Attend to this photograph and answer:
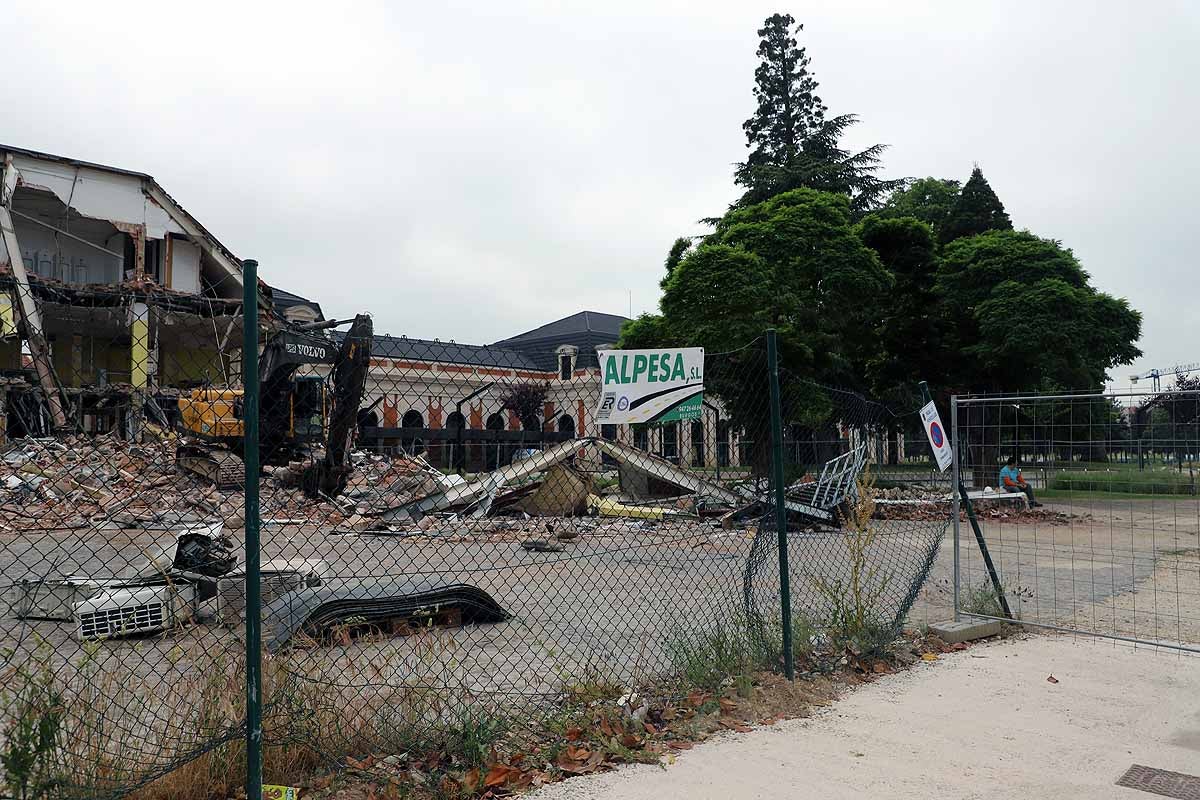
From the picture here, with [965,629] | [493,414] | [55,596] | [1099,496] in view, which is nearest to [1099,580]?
[1099,496]

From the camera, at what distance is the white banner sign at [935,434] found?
23.1 ft

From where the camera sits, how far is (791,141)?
Answer: 1587 inches

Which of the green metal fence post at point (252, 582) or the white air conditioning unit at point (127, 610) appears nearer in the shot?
the green metal fence post at point (252, 582)

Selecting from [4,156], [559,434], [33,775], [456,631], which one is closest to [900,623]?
[559,434]

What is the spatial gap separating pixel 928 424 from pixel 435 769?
4.91 metres

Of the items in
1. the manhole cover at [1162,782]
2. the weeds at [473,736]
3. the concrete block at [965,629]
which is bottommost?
the manhole cover at [1162,782]

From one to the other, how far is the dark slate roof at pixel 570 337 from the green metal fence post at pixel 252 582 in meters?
47.5

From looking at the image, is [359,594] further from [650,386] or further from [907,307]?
[907,307]

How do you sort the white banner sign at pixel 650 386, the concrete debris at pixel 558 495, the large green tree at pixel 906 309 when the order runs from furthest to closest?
the large green tree at pixel 906 309 → the concrete debris at pixel 558 495 → the white banner sign at pixel 650 386

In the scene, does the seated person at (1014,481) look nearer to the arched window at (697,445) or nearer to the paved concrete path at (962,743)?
the paved concrete path at (962,743)

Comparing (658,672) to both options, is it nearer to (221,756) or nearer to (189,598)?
(221,756)

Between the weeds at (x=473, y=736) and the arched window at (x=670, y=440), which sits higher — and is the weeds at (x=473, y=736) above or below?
below

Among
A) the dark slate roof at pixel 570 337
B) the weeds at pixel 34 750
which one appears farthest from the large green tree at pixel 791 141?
the weeds at pixel 34 750

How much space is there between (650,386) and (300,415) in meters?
10.6
